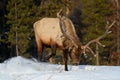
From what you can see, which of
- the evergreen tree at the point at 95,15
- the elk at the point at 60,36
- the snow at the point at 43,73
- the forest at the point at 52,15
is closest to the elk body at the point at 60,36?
the elk at the point at 60,36

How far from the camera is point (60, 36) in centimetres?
1198

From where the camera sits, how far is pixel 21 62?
12523 millimetres

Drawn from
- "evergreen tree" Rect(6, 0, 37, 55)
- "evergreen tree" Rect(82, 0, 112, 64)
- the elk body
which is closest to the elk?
the elk body

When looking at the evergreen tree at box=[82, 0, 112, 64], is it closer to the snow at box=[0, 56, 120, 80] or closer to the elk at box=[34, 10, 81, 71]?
the elk at box=[34, 10, 81, 71]

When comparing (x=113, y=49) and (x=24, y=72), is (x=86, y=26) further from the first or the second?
(x=24, y=72)

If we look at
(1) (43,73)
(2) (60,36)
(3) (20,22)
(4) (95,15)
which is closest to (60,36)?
(2) (60,36)

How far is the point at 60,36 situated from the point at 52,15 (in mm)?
12248

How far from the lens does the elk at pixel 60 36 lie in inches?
454

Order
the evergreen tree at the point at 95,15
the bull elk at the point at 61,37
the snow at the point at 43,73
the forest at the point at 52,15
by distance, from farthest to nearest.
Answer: the evergreen tree at the point at 95,15 → the forest at the point at 52,15 → the bull elk at the point at 61,37 → the snow at the point at 43,73

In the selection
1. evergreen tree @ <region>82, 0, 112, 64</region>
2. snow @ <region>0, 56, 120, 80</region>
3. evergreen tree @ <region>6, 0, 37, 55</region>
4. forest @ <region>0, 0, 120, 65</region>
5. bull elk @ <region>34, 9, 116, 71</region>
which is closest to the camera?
→ snow @ <region>0, 56, 120, 80</region>

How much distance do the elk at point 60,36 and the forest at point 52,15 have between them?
9685 mm

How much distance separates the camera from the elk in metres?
11.5

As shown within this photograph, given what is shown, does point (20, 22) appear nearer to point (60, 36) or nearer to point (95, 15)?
point (95, 15)

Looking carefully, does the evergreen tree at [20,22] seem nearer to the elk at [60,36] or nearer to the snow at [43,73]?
the elk at [60,36]
